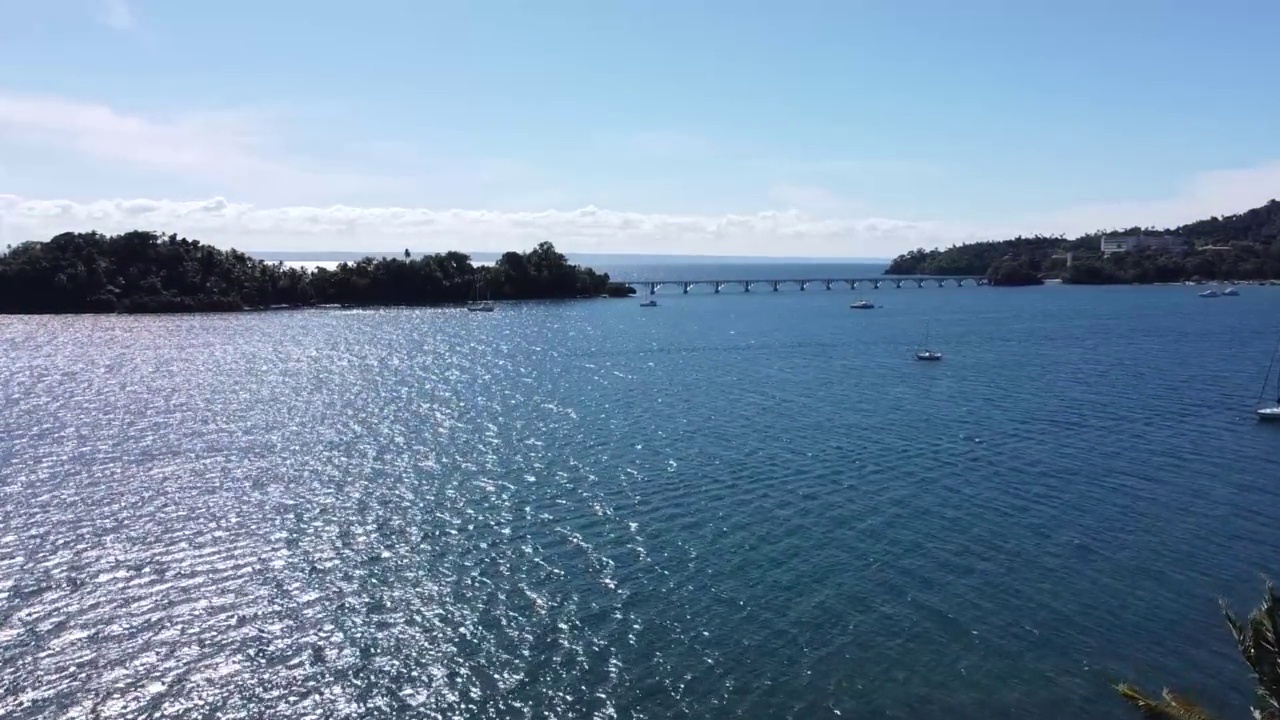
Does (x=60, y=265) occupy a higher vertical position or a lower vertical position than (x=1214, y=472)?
higher

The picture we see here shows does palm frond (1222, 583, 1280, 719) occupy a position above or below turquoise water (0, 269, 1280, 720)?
above

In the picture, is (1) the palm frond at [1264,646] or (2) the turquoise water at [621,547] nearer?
(1) the palm frond at [1264,646]

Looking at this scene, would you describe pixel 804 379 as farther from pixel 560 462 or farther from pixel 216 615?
pixel 216 615

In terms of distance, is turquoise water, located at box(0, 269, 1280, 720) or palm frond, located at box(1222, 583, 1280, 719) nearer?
palm frond, located at box(1222, 583, 1280, 719)

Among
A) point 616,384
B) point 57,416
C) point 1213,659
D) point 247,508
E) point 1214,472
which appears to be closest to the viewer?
point 1213,659

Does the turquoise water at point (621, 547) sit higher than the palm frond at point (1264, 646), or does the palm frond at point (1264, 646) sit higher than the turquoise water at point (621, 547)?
the palm frond at point (1264, 646)

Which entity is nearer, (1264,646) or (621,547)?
(1264,646)

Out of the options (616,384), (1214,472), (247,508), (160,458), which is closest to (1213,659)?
(1214,472)

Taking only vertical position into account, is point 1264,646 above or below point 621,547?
above
